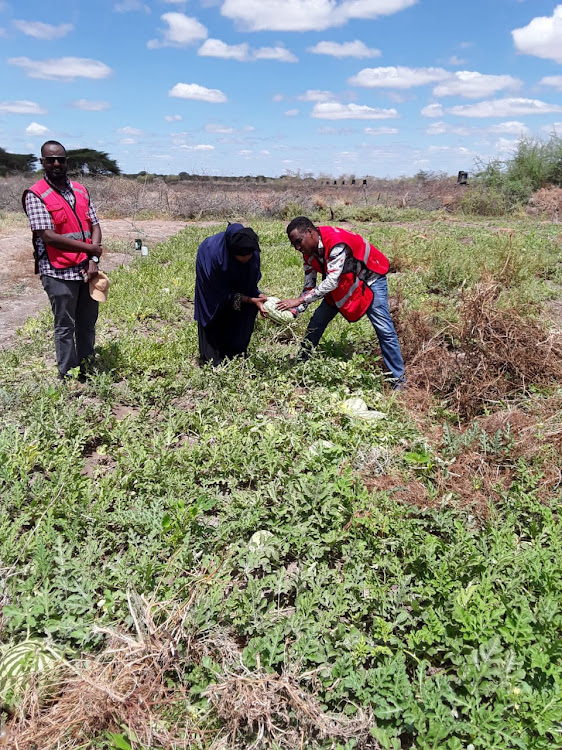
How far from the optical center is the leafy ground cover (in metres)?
1.93

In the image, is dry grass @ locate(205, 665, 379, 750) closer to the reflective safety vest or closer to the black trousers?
the reflective safety vest

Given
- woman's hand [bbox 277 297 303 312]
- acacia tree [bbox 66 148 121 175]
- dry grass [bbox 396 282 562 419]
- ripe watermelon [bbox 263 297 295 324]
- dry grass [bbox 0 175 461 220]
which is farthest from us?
acacia tree [bbox 66 148 121 175]

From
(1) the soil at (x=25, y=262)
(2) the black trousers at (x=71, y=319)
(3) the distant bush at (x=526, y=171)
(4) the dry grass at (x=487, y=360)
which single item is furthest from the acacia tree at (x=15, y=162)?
(4) the dry grass at (x=487, y=360)

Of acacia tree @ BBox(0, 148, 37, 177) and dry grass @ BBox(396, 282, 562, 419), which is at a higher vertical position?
acacia tree @ BBox(0, 148, 37, 177)

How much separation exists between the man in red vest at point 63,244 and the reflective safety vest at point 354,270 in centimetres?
183

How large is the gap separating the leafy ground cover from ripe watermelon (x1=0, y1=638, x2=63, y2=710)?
49 mm

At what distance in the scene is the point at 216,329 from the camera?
516cm

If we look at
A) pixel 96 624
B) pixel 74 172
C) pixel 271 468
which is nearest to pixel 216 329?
pixel 271 468

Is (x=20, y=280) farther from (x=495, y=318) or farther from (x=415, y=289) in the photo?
(x=495, y=318)

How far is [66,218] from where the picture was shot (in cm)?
427

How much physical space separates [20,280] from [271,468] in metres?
7.77

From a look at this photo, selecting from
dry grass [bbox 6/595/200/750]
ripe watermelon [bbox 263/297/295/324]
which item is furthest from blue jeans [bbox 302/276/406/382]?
dry grass [bbox 6/595/200/750]

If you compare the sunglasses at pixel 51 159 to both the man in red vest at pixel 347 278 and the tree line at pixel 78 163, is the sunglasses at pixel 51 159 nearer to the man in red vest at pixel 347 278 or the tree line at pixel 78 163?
the man in red vest at pixel 347 278

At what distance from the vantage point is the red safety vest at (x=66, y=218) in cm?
417
